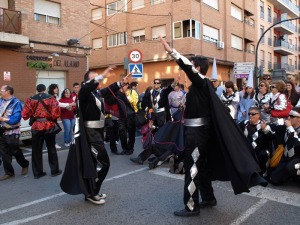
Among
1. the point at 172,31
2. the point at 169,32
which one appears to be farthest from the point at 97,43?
the point at 172,31

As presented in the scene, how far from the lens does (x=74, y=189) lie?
4.73 meters

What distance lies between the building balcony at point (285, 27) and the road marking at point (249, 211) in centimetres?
4009

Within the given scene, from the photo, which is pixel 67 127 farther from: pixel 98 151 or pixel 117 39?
pixel 117 39

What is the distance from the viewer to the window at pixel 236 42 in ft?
100

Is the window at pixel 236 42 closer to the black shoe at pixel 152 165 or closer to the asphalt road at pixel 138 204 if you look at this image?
the black shoe at pixel 152 165

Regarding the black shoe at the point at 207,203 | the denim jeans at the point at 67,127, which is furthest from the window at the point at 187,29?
the black shoe at the point at 207,203

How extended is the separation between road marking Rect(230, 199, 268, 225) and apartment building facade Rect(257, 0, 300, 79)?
3163 centimetres

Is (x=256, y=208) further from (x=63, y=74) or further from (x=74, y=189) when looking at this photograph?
(x=63, y=74)

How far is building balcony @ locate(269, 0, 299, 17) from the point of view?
39825 millimetres

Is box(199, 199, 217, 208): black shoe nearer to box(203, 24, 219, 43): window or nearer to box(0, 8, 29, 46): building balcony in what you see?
box(0, 8, 29, 46): building balcony

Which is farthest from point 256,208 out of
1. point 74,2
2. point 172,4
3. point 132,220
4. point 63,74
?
point 172,4

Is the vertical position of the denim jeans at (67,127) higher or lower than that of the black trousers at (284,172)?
higher

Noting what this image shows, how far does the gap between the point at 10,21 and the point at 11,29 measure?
1.17 feet

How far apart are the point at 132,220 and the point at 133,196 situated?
3.11ft
